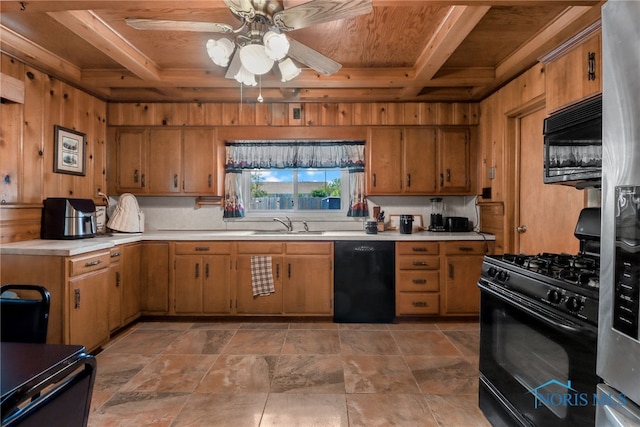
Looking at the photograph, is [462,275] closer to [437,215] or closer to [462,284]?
[462,284]

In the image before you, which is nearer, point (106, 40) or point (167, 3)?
point (167, 3)

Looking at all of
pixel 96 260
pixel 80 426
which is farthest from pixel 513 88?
Answer: pixel 96 260

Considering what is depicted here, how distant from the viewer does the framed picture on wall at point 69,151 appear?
2.91 metres

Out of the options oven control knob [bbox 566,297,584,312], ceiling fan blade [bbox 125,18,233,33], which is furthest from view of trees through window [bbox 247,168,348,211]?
oven control knob [bbox 566,297,584,312]

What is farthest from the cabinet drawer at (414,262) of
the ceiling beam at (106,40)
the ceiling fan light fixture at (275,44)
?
the ceiling beam at (106,40)

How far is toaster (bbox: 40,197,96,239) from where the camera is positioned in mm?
2719

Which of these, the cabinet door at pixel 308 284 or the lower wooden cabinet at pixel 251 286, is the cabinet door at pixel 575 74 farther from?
the lower wooden cabinet at pixel 251 286

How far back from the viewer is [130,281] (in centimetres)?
312

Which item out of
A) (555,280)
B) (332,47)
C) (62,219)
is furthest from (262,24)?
(62,219)

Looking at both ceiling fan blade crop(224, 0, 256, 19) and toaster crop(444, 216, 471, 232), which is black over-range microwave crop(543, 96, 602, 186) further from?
toaster crop(444, 216, 471, 232)

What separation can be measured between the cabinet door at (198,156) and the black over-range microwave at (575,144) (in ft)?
10.2

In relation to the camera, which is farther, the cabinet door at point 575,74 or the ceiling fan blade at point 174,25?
the cabinet door at point 575,74

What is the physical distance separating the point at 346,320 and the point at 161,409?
6.03ft

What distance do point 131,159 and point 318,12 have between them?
2.98 m
